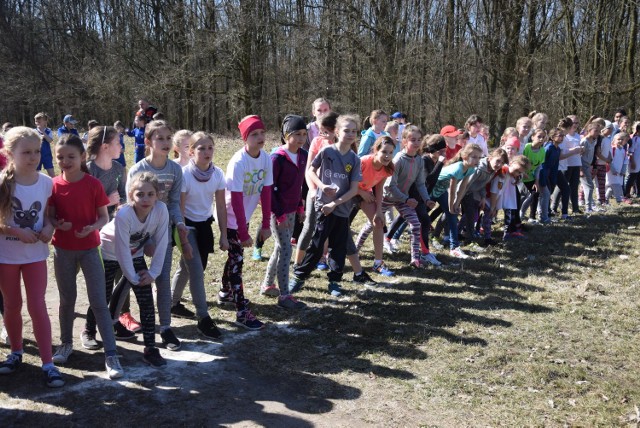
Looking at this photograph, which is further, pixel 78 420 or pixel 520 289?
pixel 520 289

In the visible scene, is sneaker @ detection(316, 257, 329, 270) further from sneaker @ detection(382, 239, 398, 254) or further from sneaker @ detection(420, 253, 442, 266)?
sneaker @ detection(420, 253, 442, 266)

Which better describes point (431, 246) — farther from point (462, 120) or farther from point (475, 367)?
point (462, 120)

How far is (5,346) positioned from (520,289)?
5.61m

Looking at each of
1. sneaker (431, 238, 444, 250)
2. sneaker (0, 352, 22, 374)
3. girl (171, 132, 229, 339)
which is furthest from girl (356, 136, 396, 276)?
sneaker (0, 352, 22, 374)

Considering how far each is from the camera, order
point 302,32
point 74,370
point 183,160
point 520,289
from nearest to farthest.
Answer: point 74,370 < point 183,160 < point 520,289 < point 302,32

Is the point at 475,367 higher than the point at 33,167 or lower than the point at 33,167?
lower

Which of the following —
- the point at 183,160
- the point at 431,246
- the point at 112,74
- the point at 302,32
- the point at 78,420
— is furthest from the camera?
the point at 112,74

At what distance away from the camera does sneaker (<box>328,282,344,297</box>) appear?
21.2ft

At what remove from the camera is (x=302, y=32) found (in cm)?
2919

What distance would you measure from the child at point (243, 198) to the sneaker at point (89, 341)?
4.38 feet

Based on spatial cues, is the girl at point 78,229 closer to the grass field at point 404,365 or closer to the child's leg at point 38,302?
the child's leg at point 38,302

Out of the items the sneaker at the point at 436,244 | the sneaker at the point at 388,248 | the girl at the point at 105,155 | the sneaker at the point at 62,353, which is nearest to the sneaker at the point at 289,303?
the girl at the point at 105,155

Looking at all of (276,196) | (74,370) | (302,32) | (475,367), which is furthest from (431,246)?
(302,32)

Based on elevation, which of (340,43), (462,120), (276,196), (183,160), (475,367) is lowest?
(475,367)
